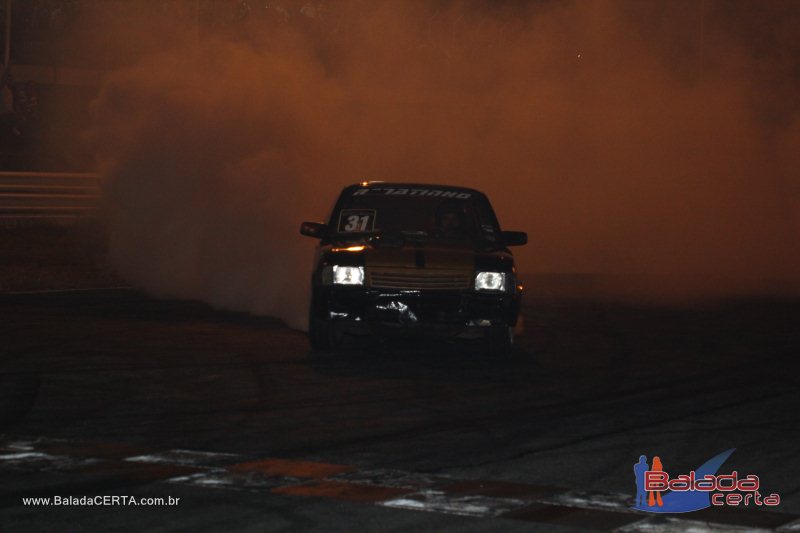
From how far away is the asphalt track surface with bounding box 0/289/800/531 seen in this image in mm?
6035

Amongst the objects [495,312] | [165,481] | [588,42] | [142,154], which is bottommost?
[165,481]

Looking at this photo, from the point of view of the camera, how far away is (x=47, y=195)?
1286 inches

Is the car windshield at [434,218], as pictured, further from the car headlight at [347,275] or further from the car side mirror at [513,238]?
the car headlight at [347,275]

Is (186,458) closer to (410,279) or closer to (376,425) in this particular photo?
(376,425)

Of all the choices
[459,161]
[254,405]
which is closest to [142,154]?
[459,161]

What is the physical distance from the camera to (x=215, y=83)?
1952cm

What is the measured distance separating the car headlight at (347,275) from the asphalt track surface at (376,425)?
633 mm

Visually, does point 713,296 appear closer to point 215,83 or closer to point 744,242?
point 215,83

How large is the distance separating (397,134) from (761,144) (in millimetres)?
8518

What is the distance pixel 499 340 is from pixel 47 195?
910 inches

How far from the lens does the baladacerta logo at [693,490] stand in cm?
624

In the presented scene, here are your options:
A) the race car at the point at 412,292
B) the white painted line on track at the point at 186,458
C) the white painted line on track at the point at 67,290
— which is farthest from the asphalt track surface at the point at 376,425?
the white painted line on track at the point at 67,290

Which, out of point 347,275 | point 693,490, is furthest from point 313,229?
point 693,490

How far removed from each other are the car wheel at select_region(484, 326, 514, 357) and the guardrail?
19.9 metres
